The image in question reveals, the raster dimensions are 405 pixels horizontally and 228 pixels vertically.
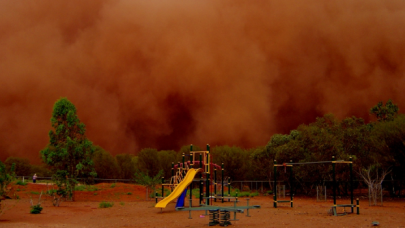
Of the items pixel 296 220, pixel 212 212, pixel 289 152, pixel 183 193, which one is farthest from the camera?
pixel 289 152

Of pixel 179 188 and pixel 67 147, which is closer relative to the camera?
pixel 179 188

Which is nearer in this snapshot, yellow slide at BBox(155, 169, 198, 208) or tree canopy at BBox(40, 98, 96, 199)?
yellow slide at BBox(155, 169, 198, 208)

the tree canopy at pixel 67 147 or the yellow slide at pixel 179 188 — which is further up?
the tree canopy at pixel 67 147

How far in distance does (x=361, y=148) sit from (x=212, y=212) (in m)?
22.4

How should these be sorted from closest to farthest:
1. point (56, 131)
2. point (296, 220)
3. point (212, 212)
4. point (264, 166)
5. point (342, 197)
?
1. point (212, 212)
2. point (296, 220)
3. point (56, 131)
4. point (342, 197)
5. point (264, 166)

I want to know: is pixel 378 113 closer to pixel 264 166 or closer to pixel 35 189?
pixel 264 166

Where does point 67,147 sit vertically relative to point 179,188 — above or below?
above

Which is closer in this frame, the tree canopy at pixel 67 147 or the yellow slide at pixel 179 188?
the yellow slide at pixel 179 188

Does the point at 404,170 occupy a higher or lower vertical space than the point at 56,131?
lower

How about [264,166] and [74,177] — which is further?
[264,166]

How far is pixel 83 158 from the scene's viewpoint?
27703 mm

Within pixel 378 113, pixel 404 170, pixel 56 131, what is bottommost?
pixel 404 170

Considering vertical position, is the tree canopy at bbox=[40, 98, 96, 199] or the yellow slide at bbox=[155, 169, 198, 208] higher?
the tree canopy at bbox=[40, 98, 96, 199]

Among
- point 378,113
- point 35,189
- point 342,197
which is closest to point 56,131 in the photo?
point 35,189
